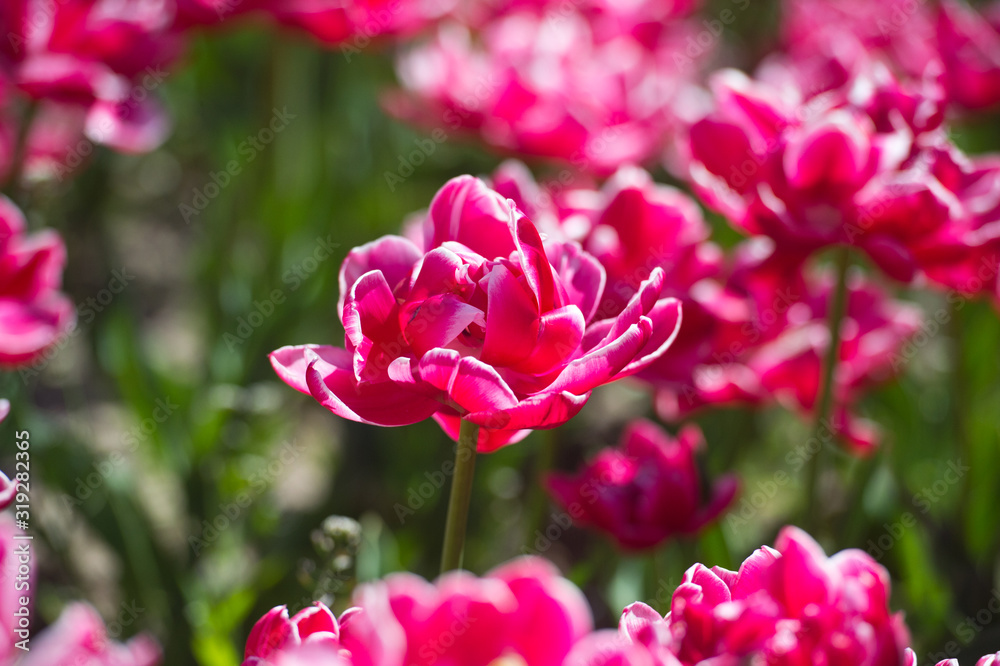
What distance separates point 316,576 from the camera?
76 centimetres

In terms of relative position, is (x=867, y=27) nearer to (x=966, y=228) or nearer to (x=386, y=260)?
(x=966, y=228)

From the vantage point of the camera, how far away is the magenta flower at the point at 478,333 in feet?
1.66

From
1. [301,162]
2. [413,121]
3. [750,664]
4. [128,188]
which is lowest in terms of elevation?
[128,188]

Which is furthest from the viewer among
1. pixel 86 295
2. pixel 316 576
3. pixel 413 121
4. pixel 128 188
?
pixel 128 188

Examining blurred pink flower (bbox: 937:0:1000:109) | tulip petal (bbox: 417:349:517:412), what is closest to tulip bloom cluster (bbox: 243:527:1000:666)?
tulip petal (bbox: 417:349:517:412)

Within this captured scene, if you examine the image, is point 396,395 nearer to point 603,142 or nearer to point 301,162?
point 603,142

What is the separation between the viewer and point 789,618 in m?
0.47

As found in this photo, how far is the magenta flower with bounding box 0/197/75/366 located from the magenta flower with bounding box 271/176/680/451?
30 centimetres

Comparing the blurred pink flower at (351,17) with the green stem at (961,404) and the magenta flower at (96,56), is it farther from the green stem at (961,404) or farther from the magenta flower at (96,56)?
the green stem at (961,404)

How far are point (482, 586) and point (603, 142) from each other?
93 cm

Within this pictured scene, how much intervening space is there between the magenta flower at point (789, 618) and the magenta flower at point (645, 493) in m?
0.33

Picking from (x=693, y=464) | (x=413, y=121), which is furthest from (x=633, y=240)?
(x=413, y=121)

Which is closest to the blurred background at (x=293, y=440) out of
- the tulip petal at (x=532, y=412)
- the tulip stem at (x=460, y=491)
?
the tulip stem at (x=460, y=491)

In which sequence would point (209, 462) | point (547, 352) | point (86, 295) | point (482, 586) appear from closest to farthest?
point (482, 586) → point (547, 352) → point (209, 462) → point (86, 295)
